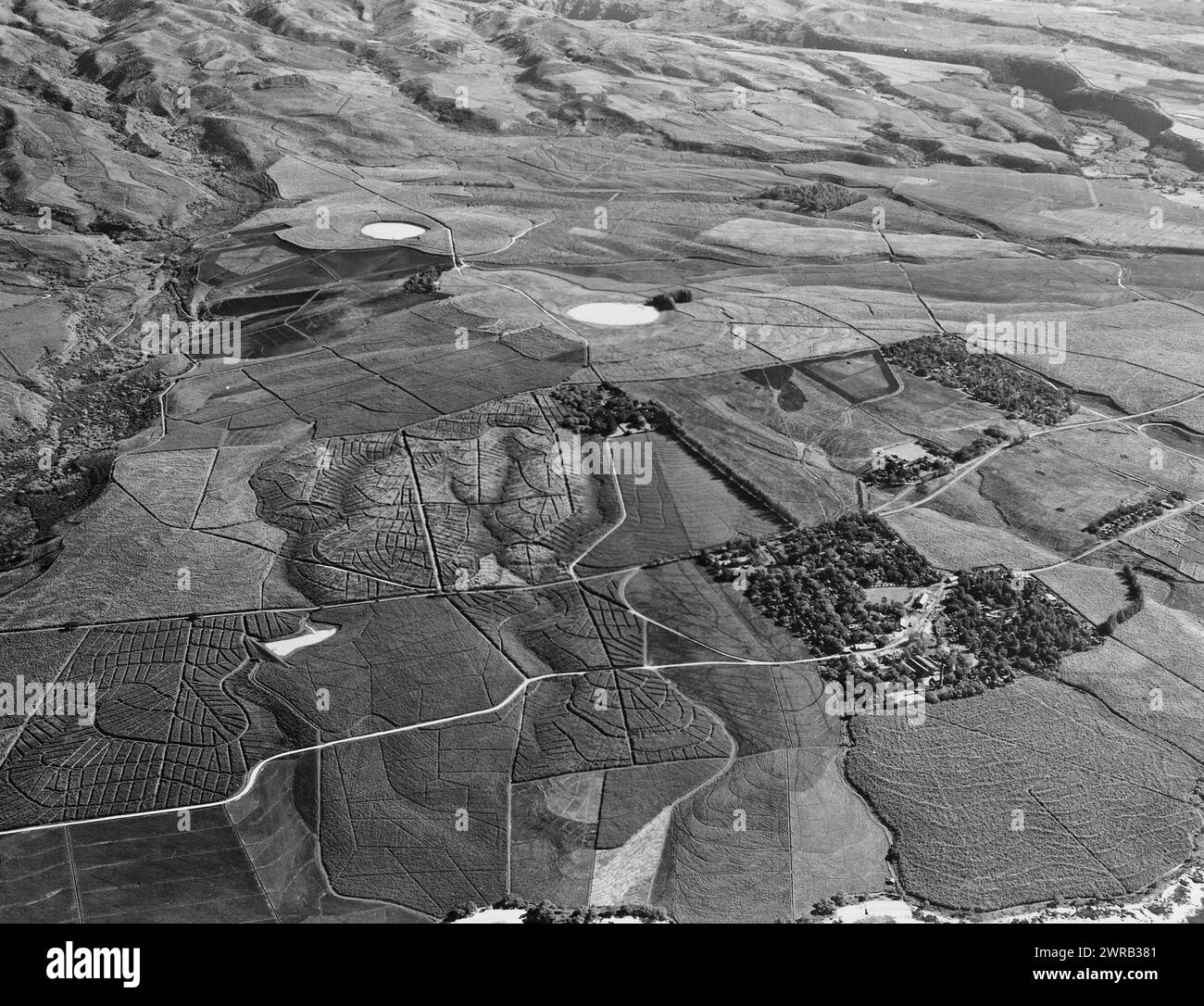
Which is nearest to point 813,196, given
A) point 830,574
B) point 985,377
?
point 985,377

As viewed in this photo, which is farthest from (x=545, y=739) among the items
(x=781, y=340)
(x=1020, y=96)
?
(x=1020, y=96)

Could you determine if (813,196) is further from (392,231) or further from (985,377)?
(392,231)

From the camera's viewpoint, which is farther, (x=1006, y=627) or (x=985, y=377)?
(x=985, y=377)

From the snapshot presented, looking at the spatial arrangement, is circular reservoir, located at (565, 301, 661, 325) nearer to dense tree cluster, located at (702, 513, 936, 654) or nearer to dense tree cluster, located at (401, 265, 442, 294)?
dense tree cluster, located at (401, 265, 442, 294)

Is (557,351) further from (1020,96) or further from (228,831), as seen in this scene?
(1020,96)

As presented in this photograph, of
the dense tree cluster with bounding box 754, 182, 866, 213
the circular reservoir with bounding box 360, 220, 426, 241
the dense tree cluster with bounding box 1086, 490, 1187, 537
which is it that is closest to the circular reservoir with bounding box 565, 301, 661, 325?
the circular reservoir with bounding box 360, 220, 426, 241

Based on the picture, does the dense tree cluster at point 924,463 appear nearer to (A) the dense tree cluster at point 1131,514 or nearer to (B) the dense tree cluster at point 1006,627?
(A) the dense tree cluster at point 1131,514

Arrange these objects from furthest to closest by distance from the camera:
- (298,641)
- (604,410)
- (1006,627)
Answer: (604,410) → (1006,627) → (298,641)
